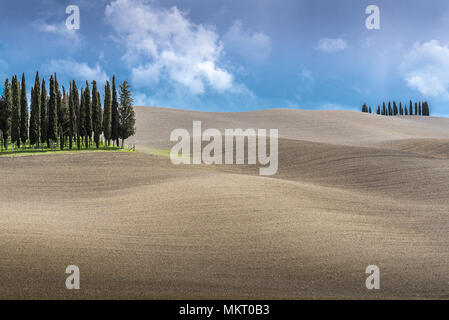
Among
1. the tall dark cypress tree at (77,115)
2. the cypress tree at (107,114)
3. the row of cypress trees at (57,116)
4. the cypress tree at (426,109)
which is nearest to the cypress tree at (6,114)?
the row of cypress trees at (57,116)

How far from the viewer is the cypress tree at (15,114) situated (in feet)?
155

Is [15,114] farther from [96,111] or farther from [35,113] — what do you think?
[96,111]

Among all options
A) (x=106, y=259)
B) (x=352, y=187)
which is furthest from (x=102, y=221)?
(x=352, y=187)

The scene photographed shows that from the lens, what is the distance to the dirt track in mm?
11445

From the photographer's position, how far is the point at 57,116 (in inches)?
1929

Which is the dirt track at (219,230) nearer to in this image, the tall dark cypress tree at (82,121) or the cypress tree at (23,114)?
the cypress tree at (23,114)

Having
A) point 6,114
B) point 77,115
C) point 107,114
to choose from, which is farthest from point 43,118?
point 107,114

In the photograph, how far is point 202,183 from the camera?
→ 2598 centimetres

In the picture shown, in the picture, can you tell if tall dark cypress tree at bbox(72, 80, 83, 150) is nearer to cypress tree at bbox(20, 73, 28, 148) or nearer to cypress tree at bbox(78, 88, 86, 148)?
cypress tree at bbox(78, 88, 86, 148)

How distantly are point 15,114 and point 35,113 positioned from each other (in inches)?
98.9

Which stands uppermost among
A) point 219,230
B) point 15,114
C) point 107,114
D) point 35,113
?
point 35,113

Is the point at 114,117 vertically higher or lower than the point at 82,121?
higher

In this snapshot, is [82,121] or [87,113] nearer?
[82,121]
